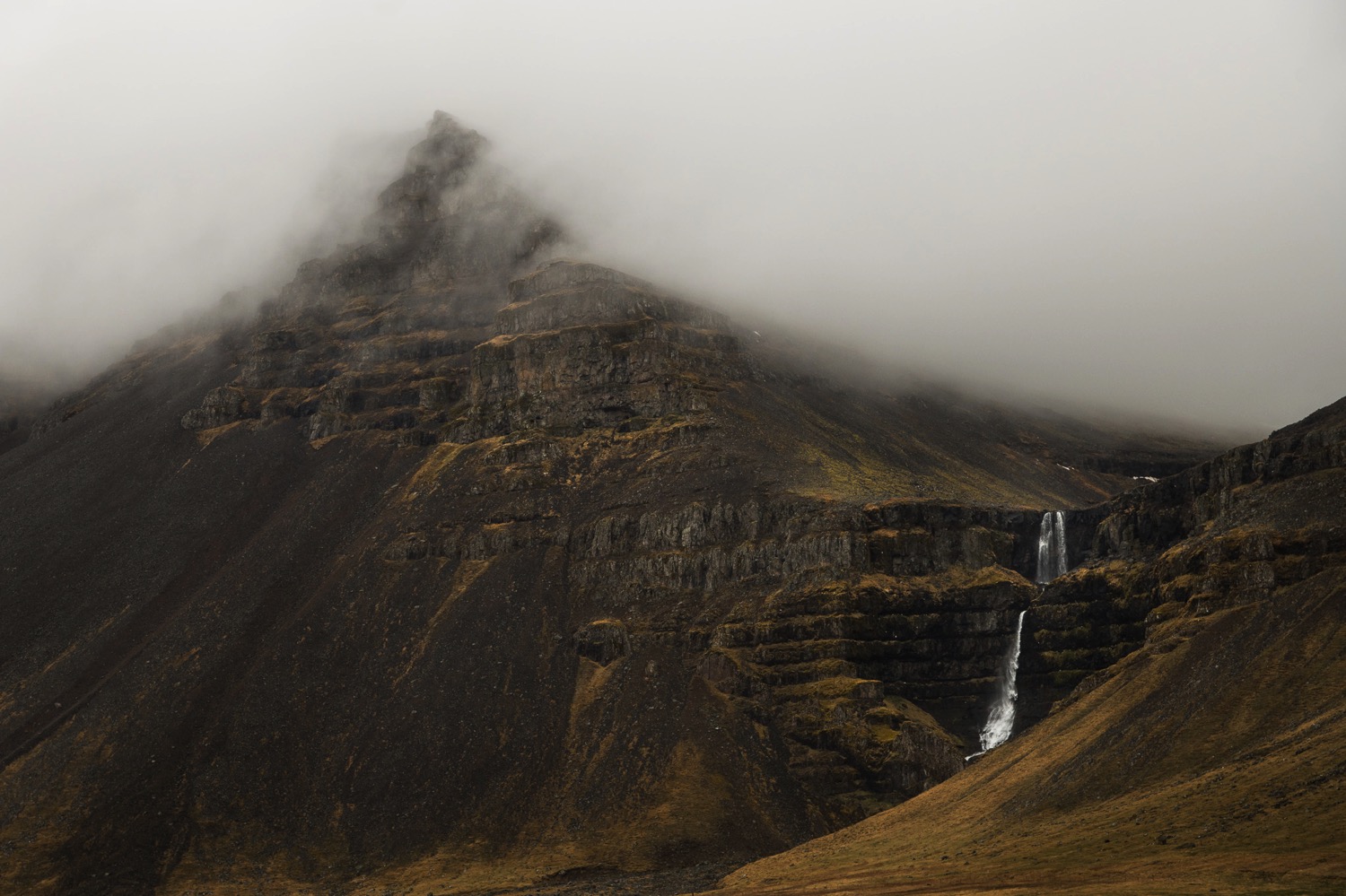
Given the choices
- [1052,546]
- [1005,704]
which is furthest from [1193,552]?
[1052,546]

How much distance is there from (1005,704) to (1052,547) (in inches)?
1415

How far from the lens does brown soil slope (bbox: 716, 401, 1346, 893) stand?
271 ft

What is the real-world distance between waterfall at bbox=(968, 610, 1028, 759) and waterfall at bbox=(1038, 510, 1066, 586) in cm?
1889

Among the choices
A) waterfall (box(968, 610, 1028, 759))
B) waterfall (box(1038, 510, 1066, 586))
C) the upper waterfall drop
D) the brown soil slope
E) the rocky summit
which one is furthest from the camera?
waterfall (box(1038, 510, 1066, 586))

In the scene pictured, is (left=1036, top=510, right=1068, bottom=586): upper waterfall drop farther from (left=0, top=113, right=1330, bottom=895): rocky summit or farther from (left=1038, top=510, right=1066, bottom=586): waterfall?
(left=0, top=113, right=1330, bottom=895): rocky summit

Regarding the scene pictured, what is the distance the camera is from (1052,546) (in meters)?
193

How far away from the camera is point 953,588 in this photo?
17650 centimetres

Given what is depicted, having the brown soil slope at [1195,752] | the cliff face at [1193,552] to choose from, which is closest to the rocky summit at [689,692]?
the cliff face at [1193,552]

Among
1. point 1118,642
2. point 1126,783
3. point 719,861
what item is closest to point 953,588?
point 1118,642

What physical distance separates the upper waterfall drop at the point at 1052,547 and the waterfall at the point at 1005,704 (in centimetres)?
1879

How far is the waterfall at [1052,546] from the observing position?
623ft

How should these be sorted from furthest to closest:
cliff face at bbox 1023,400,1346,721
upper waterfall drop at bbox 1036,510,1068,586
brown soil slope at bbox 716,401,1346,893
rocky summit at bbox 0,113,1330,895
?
1. upper waterfall drop at bbox 1036,510,1068,586
2. cliff face at bbox 1023,400,1346,721
3. rocky summit at bbox 0,113,1330,895
4. brown soil slope at bbox 716,401,1346,893

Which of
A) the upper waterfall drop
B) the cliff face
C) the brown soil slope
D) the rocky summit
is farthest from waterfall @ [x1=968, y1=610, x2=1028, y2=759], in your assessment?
the upper waterfall drop

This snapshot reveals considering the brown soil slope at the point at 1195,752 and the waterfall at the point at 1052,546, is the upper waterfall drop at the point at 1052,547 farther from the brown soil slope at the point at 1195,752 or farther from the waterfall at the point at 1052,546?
the brown soil slope at the point at 1195,752
